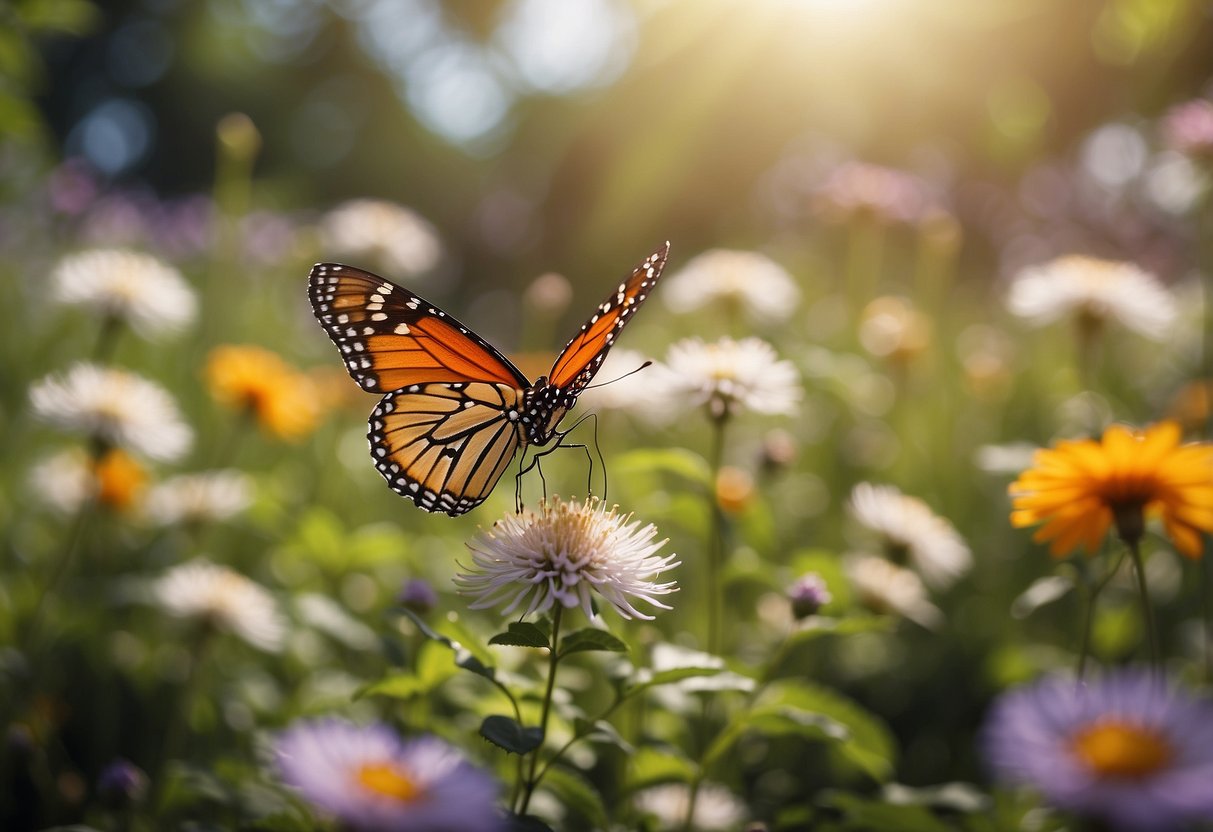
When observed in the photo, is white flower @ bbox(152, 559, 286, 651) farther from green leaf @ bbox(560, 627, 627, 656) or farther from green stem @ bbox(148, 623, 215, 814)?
green leaf @ bbox(560, 627, 627, 656)

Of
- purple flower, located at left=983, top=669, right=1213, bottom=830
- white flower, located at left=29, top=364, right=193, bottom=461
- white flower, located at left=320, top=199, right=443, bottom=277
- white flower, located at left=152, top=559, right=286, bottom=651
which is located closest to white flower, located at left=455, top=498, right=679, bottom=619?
purple flower, located at left=983, top=669, right=1213, bottom=830

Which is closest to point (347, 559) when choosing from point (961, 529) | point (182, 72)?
point (961, 529)

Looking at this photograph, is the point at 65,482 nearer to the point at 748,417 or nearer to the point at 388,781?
the point at 388,781

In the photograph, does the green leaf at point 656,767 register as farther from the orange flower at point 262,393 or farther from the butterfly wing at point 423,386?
the orange flower at point 262,393

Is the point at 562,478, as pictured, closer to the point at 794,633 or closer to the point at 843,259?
the point at 794,633

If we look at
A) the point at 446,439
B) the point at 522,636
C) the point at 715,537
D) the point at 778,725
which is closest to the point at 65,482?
the point at 446,439

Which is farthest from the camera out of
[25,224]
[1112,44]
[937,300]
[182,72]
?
[182,72]
